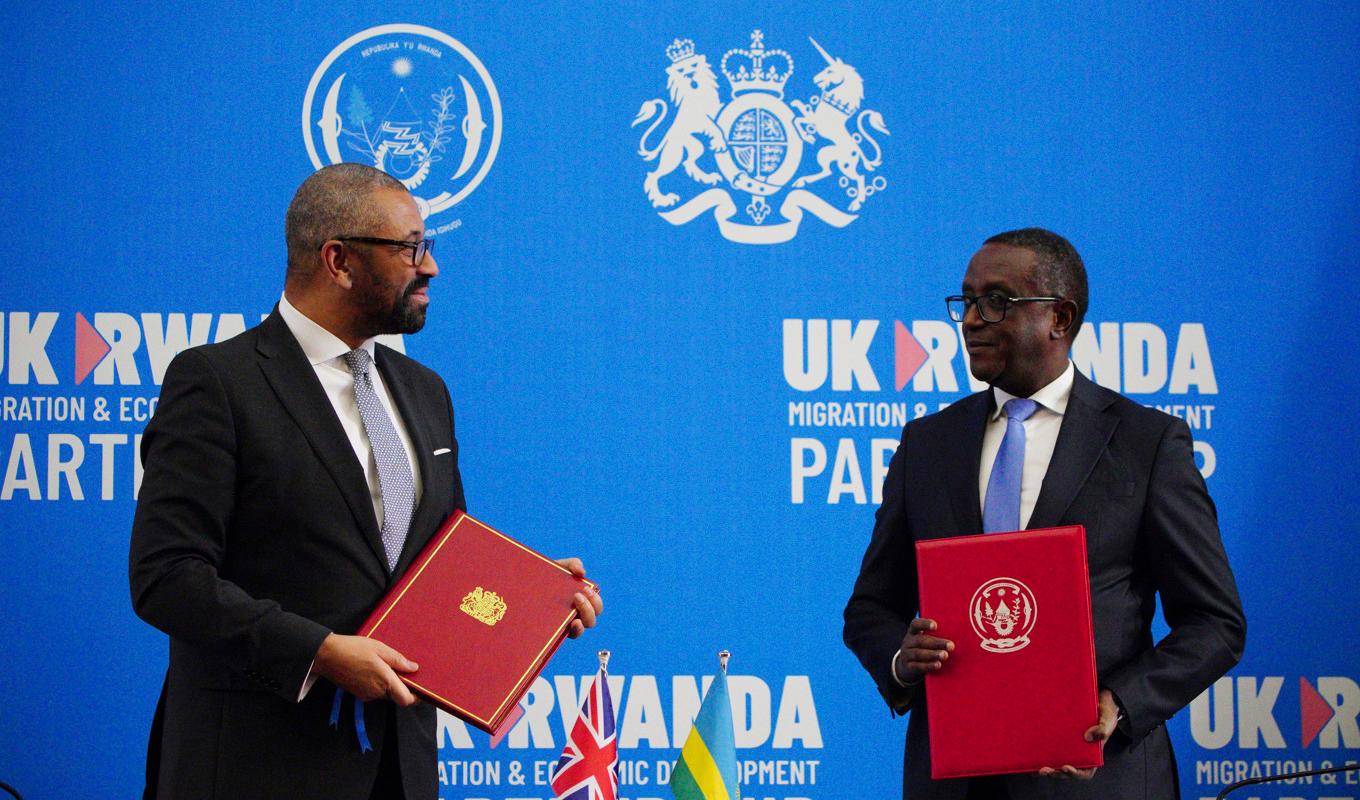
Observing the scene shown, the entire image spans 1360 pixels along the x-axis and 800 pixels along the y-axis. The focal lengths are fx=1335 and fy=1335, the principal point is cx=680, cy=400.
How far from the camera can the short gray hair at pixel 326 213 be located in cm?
254

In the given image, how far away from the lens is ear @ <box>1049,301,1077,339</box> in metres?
2.58

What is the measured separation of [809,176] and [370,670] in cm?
246

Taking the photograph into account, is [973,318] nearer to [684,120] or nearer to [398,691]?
[398,691]

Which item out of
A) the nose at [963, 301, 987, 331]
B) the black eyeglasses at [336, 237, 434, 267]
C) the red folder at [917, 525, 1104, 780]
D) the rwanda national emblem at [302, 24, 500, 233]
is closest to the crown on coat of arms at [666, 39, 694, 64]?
the rwanda national emblem at [302, 24, 500, 233]

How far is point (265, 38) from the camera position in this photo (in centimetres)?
403

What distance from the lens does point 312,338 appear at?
2.49 metres

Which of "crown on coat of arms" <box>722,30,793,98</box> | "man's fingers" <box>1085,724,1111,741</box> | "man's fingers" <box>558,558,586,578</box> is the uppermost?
"crown on coat of arms" <box>722,30,793,98</box>

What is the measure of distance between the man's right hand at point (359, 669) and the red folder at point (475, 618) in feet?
0.20

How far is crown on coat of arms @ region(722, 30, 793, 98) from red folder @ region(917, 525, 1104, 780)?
2.24 meters

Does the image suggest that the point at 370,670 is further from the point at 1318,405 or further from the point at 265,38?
the point at 1318,405

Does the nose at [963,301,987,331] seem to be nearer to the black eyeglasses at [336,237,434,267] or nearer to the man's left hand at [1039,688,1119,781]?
the man's left hand at [1039,688,1119,781]

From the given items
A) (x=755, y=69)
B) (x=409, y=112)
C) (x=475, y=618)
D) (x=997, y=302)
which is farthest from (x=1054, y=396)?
(x=409, y=112)

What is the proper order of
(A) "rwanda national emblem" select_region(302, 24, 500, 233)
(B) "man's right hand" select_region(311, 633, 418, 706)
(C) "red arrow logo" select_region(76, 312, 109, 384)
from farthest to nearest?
(A) "rwanda national emblem" select_region(302, 24, 500, 233) < (C) "red arrow logo" select_region(76, 312, 109, 384) < (B) "man's right hand" select_region(311, 633, 418, 706)

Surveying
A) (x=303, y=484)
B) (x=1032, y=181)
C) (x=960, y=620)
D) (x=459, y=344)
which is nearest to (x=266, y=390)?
(x=303, y=484)
